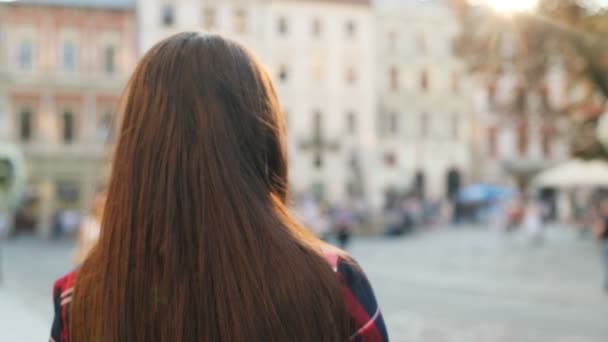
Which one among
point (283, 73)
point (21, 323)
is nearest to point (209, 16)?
point (283, 73)

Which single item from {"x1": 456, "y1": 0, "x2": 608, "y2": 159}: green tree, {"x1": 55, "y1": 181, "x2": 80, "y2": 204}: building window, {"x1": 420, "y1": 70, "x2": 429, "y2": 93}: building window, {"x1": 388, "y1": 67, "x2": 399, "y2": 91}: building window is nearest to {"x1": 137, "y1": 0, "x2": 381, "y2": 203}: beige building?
{"x1": 388, "y1": 67, "x2": 399, "y2": 91}: building window

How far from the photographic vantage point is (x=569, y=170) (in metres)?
29.5

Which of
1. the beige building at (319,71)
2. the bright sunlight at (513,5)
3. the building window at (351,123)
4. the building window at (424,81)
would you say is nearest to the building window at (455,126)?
the building window at (424,81)

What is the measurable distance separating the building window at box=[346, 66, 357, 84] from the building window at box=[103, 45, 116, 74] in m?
14.2

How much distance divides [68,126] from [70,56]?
388 cm

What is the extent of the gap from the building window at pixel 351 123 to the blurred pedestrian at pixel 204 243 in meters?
50.7

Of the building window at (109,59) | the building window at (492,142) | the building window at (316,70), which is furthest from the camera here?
the building window at (492,142)

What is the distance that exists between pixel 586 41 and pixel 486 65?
4.82m

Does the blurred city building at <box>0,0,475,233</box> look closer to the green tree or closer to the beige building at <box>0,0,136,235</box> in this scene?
the beige building at <box>0,0,136,235</box>

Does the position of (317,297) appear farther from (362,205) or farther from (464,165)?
(464,165)

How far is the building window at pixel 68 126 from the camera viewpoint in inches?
1817

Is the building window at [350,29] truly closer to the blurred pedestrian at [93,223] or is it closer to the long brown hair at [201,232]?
the blurred pedestrian at [93,223]

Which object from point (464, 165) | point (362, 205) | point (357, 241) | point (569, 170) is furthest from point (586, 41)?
point (464, 165)

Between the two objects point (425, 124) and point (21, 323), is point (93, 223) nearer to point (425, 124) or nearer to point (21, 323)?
point (21, 323)
